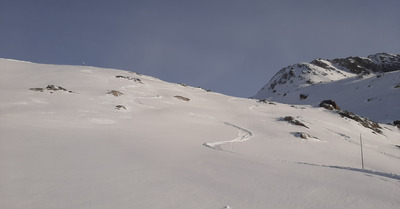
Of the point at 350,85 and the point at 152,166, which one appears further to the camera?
the point at 350,85

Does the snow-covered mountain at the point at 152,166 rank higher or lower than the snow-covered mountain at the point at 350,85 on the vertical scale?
lower

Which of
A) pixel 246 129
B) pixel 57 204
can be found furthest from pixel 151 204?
pixel 246 129

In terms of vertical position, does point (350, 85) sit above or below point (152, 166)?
above

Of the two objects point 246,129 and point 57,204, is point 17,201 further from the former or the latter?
point 246,129

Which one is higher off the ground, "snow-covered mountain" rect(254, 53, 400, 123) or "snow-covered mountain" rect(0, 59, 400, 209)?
Answer: "snow-covered mountain" rect(254, 53, 400, 123)

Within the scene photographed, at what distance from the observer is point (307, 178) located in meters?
9.04

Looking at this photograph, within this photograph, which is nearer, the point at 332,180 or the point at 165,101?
the point at 332,180

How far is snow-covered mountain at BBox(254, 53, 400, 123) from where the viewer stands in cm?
6706

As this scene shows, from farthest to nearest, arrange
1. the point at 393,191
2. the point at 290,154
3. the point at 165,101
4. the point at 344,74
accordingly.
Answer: the point at 344,74, the point at 165,101, the point at 290,154, the point at 393,191

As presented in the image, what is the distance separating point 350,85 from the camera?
87.1m

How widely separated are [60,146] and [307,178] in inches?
398

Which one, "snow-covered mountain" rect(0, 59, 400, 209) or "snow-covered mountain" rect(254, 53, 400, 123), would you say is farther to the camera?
"snow-covered mountain" rect(254, 53, 400, 123)

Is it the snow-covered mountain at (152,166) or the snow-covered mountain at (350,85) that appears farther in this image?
the snow-covered mountain at (350,85)

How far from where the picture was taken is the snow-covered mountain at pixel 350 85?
67062 mm
